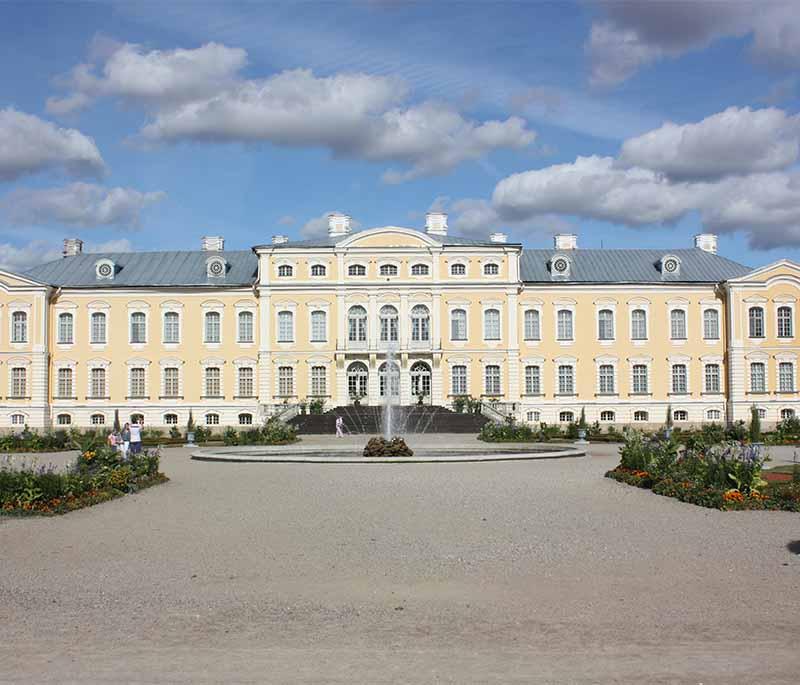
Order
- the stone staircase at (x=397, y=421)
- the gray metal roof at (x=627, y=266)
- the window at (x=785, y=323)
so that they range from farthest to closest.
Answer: the gray metal roof at (x=627, y=266) < the window at (x=785, y=323) < the stone staircase at (x=397, y=421)

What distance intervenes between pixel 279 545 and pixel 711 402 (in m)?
35.9

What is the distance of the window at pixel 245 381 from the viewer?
43219mm

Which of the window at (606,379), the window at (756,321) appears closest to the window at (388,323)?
the window at (606,379)

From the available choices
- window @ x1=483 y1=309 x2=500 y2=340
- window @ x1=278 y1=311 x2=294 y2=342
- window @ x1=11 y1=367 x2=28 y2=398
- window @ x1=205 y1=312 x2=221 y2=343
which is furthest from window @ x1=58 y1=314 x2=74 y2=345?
window @ x1=483 y1=309 x2=500 y2=340

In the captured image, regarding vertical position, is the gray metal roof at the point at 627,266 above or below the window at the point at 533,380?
above

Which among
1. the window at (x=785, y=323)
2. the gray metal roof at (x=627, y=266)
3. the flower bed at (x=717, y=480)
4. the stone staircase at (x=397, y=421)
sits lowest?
the flower bed at (x=717, y=480)

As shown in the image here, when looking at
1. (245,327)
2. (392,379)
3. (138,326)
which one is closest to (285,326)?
(245,327)

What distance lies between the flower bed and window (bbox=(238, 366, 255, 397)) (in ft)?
93.3

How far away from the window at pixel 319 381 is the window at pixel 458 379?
215 inches

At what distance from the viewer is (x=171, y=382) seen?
4344cm

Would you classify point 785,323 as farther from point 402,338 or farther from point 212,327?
point 212,327

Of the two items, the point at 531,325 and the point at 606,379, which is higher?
the point at 531,325

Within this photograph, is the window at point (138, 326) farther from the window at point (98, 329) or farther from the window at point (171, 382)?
the window at point (171, 382)

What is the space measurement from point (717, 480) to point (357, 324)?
2979cm
